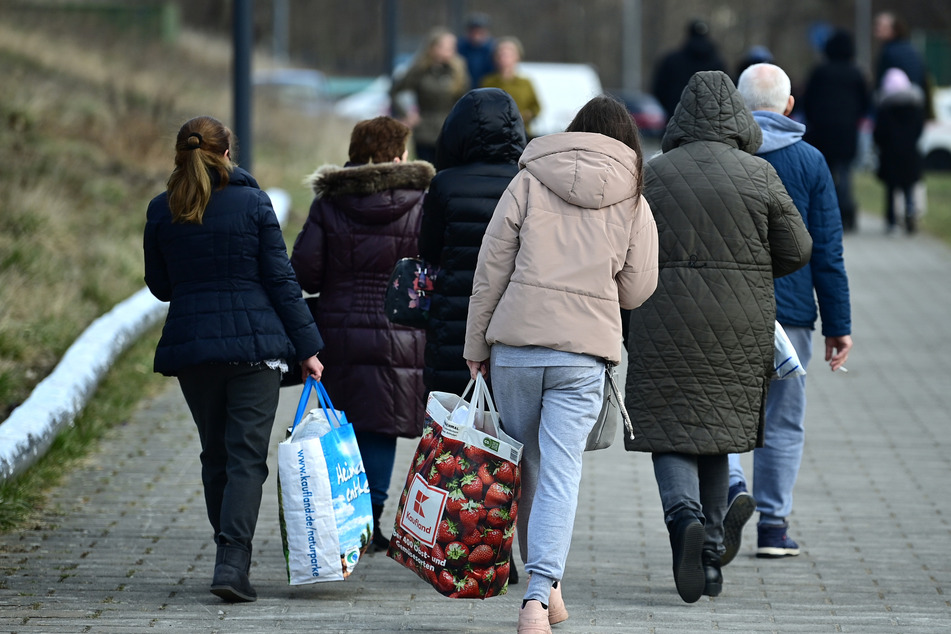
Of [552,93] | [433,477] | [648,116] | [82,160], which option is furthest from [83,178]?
[648,116]

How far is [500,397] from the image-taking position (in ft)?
15.6

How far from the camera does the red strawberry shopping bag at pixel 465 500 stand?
4.72 m

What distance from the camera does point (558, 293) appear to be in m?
4.61

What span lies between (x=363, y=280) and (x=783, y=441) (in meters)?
1.75

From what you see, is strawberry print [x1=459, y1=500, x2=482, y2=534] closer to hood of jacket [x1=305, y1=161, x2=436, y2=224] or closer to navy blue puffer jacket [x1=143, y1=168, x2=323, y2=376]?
navy blue puffer jacket [x1=143, y1=168, x2=323, y2=376]

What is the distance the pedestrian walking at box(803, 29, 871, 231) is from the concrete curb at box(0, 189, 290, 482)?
8.57 m

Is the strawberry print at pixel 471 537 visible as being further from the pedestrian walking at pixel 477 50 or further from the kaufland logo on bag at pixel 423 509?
the pedestrian walking at pixel 477 50

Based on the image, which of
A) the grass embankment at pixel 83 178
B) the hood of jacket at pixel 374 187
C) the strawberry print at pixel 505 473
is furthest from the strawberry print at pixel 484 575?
the grass embankment at pixel 83 178

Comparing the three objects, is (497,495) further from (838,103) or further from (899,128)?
(899,128)

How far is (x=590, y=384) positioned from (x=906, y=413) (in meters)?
4.73

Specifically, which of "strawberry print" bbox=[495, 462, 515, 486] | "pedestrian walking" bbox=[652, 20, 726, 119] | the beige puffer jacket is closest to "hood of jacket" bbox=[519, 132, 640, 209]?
the beige puffer jacket

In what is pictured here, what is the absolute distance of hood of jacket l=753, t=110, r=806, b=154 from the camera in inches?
226

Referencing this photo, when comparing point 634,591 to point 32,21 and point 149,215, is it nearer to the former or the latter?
point 149,215

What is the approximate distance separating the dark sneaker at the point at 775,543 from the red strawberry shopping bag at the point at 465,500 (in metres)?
1.53
